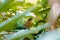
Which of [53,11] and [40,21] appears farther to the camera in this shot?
[40,21]

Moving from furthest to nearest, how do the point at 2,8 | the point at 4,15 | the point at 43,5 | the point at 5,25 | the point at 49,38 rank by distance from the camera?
1. the point at 4,15
2. the point at 43,5
3. the point at 2,8
4. the point at 5,25
5. the point at 49,38

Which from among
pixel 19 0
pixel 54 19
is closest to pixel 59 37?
pixel 54 19

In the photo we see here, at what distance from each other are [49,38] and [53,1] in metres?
0.22

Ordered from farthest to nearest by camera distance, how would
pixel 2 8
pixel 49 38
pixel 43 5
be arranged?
pixel 43 5
pixel 2 8
pixel 49 38

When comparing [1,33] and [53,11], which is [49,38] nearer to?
[53,11]

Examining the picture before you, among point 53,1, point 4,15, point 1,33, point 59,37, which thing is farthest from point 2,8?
point 59,37

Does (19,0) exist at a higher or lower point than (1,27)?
higher

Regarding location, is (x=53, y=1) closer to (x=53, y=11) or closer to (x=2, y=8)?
(x=53, y=11)

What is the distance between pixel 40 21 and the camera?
1021 mm

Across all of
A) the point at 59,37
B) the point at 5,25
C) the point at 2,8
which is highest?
the point at 2,8

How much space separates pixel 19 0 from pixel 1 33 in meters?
0.32

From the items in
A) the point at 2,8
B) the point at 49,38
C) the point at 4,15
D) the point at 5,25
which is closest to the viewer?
the point at 49,38

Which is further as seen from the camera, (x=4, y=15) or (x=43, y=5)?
(x=4, y=15)

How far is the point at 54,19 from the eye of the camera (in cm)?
51
